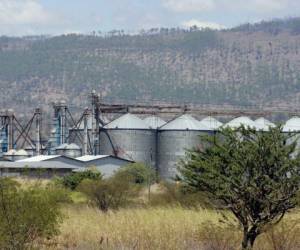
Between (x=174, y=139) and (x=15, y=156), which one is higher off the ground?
(x=174, y=139)

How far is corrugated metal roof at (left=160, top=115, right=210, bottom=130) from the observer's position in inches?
3173

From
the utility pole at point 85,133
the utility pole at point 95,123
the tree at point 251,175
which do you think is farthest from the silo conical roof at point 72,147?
the tree at point 251,175

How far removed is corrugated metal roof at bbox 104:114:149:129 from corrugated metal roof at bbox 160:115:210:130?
6.96 ft

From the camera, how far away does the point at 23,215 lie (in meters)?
17.1

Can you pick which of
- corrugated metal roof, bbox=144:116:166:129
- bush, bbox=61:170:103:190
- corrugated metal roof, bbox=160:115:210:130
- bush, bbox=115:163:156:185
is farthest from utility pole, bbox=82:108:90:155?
bush, bbox=61:170:103:190

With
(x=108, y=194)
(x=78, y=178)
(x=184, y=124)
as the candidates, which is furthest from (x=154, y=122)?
(x=108, y=194)

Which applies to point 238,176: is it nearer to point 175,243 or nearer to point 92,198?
point 175,243

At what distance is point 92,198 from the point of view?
36938 millimetres

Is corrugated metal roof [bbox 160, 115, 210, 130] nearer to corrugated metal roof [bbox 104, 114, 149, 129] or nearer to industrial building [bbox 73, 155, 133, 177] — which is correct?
corrugated metal roof [bbox 104, 114, 149, 129]

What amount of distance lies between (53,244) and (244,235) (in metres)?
4.47

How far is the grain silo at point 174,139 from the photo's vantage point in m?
79.4

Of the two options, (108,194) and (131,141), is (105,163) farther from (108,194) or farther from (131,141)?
(108,194)

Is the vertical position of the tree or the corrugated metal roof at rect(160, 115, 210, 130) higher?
the tree

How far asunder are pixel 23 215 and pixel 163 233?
14.4 feet
